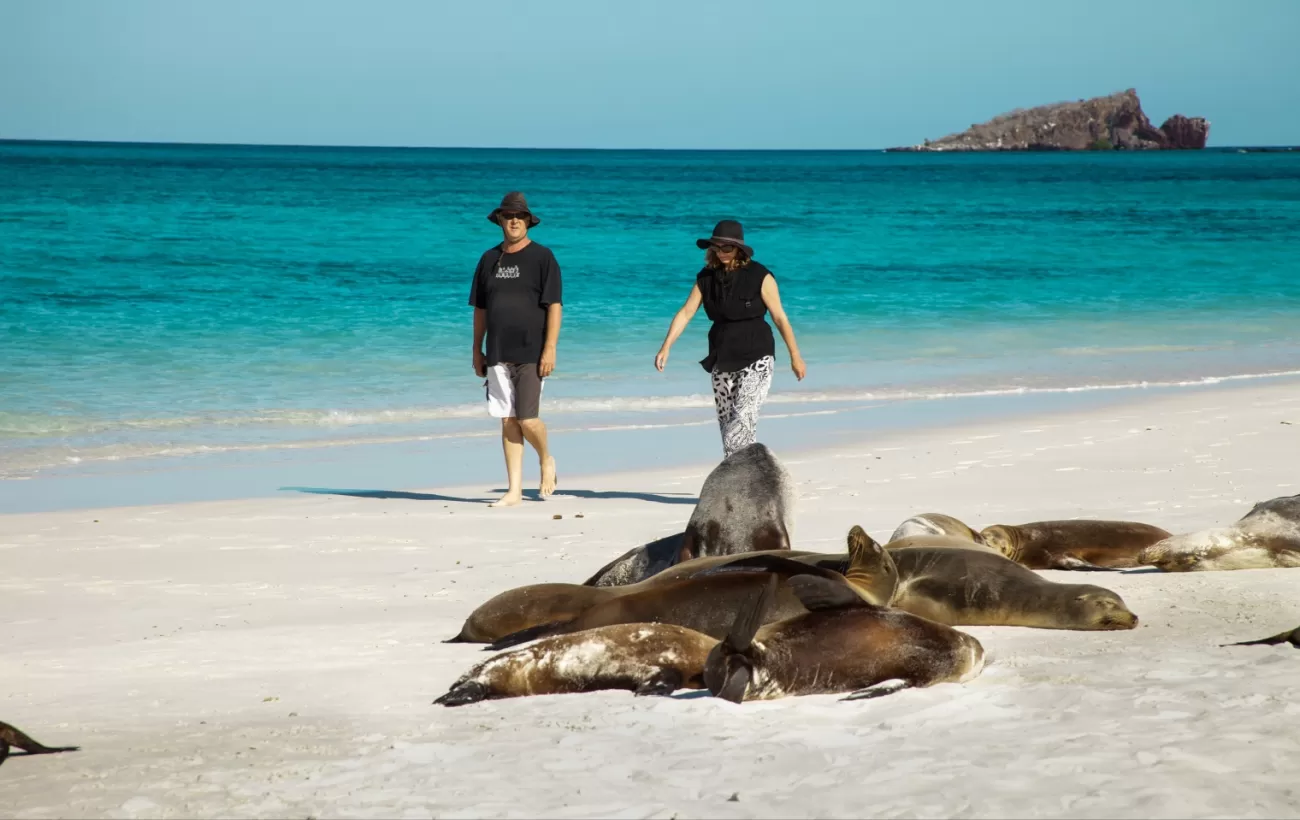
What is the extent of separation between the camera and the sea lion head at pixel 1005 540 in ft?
21.6

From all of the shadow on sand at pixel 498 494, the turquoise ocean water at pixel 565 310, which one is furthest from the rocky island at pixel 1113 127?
the shadow on sand at pixel 498 494

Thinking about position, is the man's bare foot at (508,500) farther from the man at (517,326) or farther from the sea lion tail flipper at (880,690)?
the sea lion tail flipper at (880,690)

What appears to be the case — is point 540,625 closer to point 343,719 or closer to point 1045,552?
point 343,719

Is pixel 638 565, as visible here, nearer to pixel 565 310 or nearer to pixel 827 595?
pixel 827 595

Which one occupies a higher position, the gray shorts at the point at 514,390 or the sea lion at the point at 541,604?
the gray shorts at the point at 514,390

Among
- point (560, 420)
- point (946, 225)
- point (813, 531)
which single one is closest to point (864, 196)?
point (946, 225)

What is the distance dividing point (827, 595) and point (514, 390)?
185 inches

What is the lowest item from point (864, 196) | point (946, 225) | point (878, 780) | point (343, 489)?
point (878, 780)

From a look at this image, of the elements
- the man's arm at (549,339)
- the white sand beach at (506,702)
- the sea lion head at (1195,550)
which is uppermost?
the man's arm at (549,339)

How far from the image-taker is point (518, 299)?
910 centimetres

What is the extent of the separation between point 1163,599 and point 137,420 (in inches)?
366

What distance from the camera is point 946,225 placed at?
48875 mm

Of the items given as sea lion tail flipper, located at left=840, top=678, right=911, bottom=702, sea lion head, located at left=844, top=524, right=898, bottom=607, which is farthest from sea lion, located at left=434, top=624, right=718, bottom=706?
sea lion head, located at left=844, top=524, right=898, bottom=607

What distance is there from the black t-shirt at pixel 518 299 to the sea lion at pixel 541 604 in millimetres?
3724
